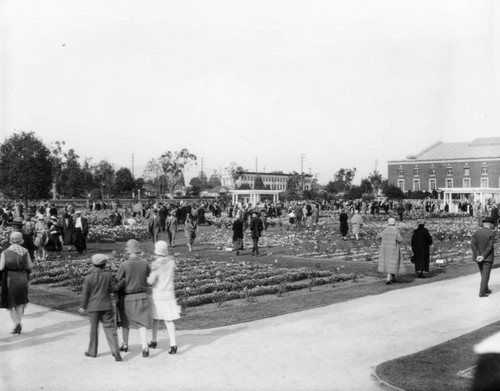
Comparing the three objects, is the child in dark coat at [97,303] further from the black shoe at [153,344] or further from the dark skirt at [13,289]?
the dark skirt at [13,289]

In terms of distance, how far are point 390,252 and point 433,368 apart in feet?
23.8

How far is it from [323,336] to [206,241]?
17.7 meters

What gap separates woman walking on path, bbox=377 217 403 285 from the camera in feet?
47.6

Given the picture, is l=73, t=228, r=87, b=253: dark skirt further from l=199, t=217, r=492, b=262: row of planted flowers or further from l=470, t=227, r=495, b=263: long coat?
l=470, t=227, r=495, b=263: long coat

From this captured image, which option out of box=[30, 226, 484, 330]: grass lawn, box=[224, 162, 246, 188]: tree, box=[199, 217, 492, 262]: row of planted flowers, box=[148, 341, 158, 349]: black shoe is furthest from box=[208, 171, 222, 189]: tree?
box=[148, 341, 158, 349]: black shoe

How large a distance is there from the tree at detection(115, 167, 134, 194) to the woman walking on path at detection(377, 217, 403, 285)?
75.6 metres

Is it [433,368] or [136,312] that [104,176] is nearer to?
[136,312]

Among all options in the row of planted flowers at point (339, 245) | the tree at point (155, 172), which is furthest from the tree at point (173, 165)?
the row of planted flowers at point (339, 245)

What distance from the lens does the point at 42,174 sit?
5138 cm

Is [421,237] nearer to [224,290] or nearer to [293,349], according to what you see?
[224,290]

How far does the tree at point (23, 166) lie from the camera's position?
50.4 meters

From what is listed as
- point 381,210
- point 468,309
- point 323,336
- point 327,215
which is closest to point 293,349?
point 323,336

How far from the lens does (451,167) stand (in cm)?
8881

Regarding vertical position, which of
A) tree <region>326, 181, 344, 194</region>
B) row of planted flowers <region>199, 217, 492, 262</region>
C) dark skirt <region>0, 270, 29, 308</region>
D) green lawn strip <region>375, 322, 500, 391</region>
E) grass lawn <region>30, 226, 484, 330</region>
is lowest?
green lawn strip <region>375, 322, 500, 391</region>
